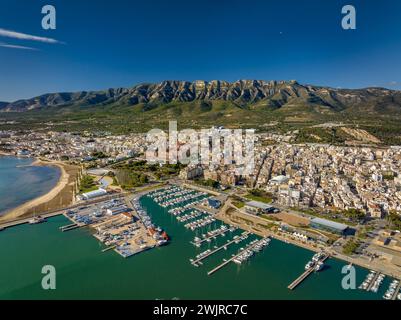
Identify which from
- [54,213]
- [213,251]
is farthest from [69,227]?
[213,251]

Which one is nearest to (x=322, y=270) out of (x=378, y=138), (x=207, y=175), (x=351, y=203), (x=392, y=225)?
(x=392, y=225)

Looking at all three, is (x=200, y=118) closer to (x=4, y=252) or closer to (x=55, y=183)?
(x=55, y=183)

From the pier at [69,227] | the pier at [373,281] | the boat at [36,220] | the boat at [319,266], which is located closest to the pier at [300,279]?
the boat at [319,266]

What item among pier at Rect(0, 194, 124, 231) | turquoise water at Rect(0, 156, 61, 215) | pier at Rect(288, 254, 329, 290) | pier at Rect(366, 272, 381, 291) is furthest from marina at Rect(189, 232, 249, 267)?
Result: turquoise water at Rect(0, 156, 61, 215)

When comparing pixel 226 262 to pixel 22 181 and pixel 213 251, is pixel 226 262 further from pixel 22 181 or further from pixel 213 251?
pixel 22 181

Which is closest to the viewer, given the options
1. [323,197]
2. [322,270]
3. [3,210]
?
[322,270]

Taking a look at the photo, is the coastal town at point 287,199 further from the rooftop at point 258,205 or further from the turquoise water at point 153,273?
the turquoise water at point 153,273

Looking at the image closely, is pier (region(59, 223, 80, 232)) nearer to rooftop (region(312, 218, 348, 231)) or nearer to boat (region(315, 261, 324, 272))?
boat (region(315, 261, 324, 272))
